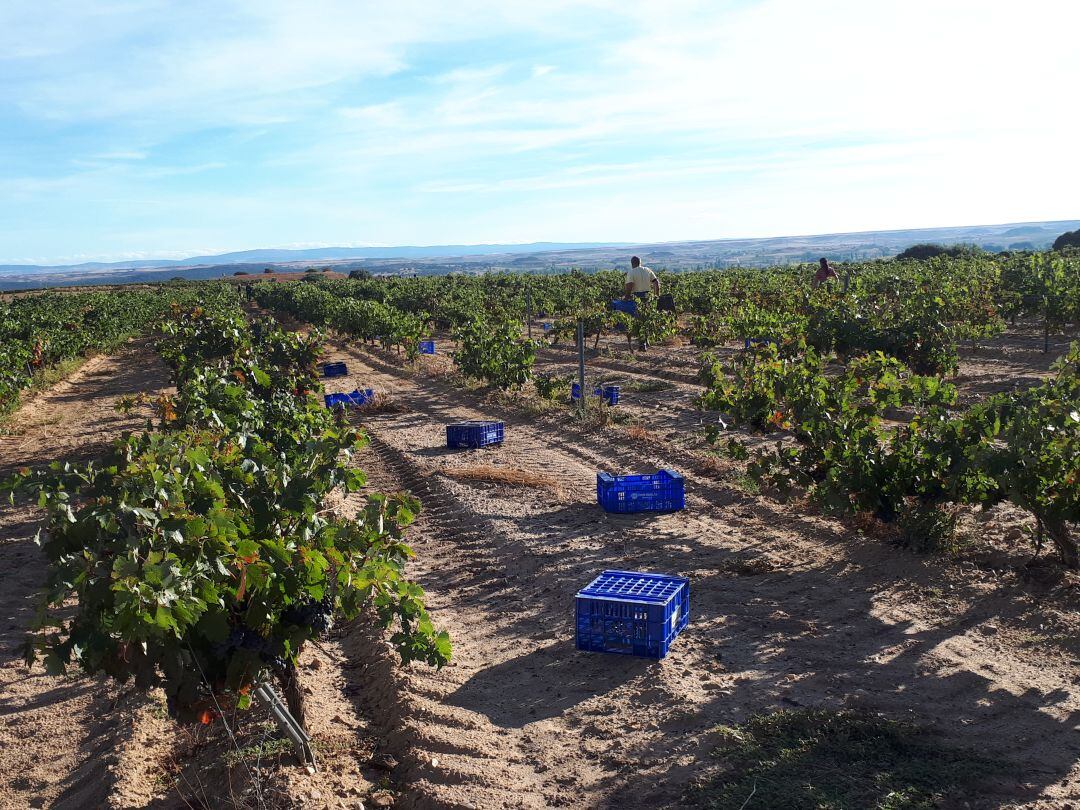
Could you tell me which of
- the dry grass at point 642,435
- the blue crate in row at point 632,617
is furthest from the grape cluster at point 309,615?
the dry grass at point 642,435

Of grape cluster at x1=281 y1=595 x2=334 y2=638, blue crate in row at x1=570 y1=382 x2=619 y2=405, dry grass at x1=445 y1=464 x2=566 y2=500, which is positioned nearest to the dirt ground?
dry grass at x1=445 y1=464 x2=566 y2=500

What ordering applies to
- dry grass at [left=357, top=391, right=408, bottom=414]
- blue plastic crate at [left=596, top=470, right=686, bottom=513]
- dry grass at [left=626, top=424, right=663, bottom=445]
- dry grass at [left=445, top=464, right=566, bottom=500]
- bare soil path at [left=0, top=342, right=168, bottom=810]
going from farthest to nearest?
dry grass at [left=357, top=391, right=408, bottom=414], dry grass at [left=626, top=424, right=663, bottom=445], dry grass at [left=445, top=464, right=566, bottom=500], blue plastic crate at [left=596, top=470, right=686, bottom=513], bare soil path at [left=0, top=342, right=168, bottom=810]

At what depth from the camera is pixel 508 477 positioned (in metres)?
9.88

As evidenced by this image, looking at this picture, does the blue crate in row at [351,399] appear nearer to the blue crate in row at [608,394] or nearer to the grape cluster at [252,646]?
the blue crate in row at [608,394]

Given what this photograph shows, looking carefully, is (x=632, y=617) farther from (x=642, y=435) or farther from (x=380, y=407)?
(x=380, y=407)

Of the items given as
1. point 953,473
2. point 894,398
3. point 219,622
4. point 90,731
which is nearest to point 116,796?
point 90,731

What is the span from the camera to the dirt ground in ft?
14.1

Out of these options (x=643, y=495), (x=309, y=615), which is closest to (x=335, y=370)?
(x=643, y=495)

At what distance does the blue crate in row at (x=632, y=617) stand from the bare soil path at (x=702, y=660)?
0.35 ft

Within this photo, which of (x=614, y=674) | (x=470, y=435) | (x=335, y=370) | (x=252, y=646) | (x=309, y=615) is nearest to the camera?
(x=252, y=646)

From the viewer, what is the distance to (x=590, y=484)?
31.6 ft

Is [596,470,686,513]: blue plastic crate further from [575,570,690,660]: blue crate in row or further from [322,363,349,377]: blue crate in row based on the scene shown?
[322,363,349,377]: blue crate in row

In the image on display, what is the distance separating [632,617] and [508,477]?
184 inches

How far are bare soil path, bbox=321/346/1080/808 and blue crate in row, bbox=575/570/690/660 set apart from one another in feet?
0.35
